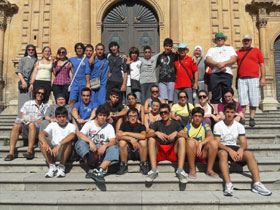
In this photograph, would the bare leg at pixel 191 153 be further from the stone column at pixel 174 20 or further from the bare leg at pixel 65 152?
the stone column at pixel 174 20

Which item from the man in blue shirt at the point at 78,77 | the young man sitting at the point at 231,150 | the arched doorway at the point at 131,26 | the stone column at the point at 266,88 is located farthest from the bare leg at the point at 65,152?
the stone column at the point at 266,88

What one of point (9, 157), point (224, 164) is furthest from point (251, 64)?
point (9, 157)

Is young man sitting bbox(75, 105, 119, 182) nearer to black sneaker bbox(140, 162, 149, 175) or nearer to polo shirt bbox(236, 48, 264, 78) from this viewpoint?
black sneaker bbox(140, 162, 149, 175)

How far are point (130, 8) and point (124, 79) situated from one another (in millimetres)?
7372

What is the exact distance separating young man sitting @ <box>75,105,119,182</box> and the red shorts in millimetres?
852

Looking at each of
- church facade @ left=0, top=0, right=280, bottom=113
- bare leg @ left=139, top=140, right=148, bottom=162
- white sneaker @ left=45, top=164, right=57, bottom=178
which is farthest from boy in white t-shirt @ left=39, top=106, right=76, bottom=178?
church facade @ left=0, top=0, right=280, bottom=113

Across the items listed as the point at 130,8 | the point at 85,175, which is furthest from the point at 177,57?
the point at 130,8

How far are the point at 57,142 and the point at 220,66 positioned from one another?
4359 mm

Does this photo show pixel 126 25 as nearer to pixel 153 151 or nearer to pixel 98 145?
pixel 98 145

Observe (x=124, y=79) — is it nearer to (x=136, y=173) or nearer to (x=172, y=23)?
(x=136, y=173)

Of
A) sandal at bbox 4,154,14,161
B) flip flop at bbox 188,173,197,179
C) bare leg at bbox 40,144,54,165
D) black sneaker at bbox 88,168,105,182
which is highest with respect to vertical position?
bare leg at bbox 40,144,54,165

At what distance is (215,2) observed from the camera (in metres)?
12.3

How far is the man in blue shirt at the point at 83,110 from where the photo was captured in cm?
558

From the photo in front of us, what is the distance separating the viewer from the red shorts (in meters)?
4.81
